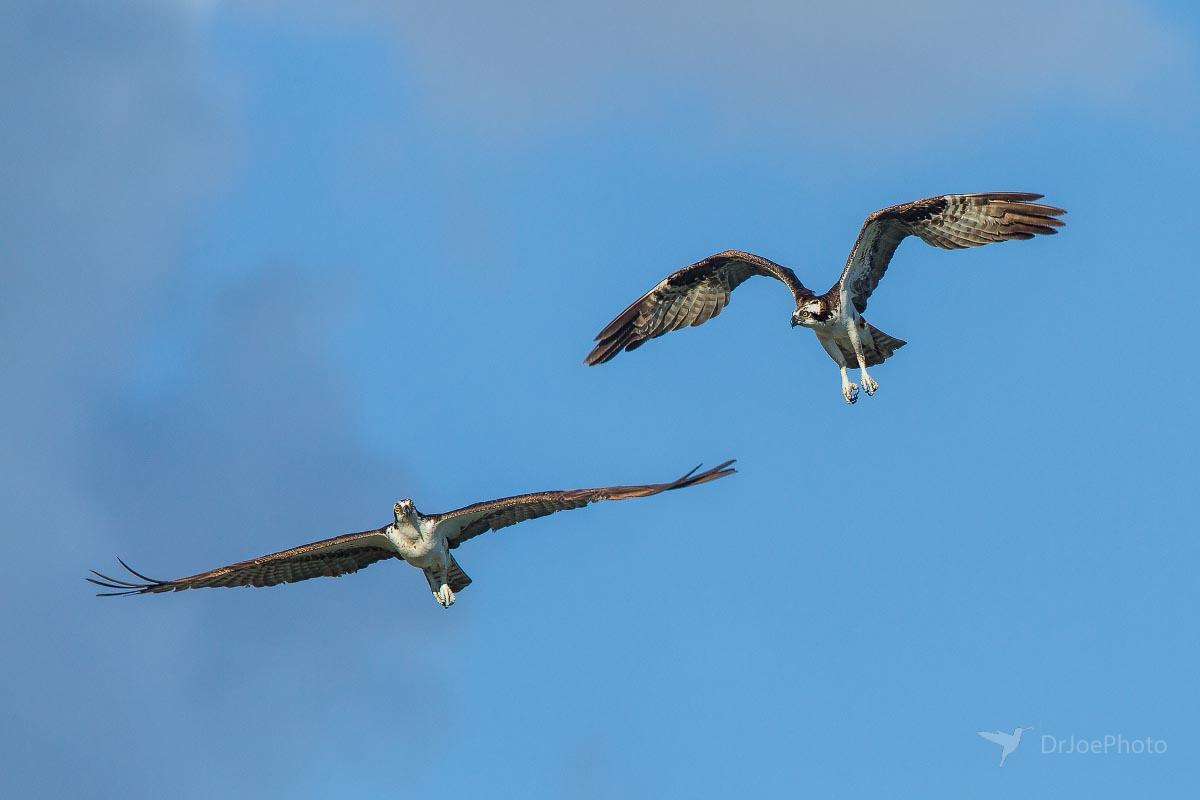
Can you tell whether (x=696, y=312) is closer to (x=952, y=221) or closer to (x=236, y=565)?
(x=952, y=221)

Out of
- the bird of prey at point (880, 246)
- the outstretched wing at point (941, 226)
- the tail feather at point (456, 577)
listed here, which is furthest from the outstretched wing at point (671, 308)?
the tail feather at point (456, 577)

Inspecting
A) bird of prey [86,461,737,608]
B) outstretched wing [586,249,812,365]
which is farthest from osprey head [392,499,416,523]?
outstretched wing [586,249,812,365]

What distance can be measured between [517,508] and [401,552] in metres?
2.66

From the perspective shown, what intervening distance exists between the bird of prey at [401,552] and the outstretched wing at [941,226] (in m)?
7.30

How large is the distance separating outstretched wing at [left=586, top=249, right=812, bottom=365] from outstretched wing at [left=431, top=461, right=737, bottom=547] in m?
4.72

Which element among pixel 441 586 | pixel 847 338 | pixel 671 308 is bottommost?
pixel 441 586

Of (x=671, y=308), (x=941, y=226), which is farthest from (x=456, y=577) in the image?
(x=941, y=226)

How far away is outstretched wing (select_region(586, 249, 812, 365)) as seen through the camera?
4884 centimetres

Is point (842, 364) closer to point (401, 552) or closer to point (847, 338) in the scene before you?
point (847, 338)

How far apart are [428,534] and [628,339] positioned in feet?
20.8

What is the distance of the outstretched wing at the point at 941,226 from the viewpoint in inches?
1774

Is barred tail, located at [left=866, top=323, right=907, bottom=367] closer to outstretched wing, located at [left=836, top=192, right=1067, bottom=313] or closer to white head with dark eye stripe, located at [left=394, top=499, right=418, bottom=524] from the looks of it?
outstretched wing, located at [left=836, top=192, right=1067, bottom=313]

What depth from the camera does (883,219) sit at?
4553 centimetres

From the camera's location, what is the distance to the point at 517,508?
45.0 metres
